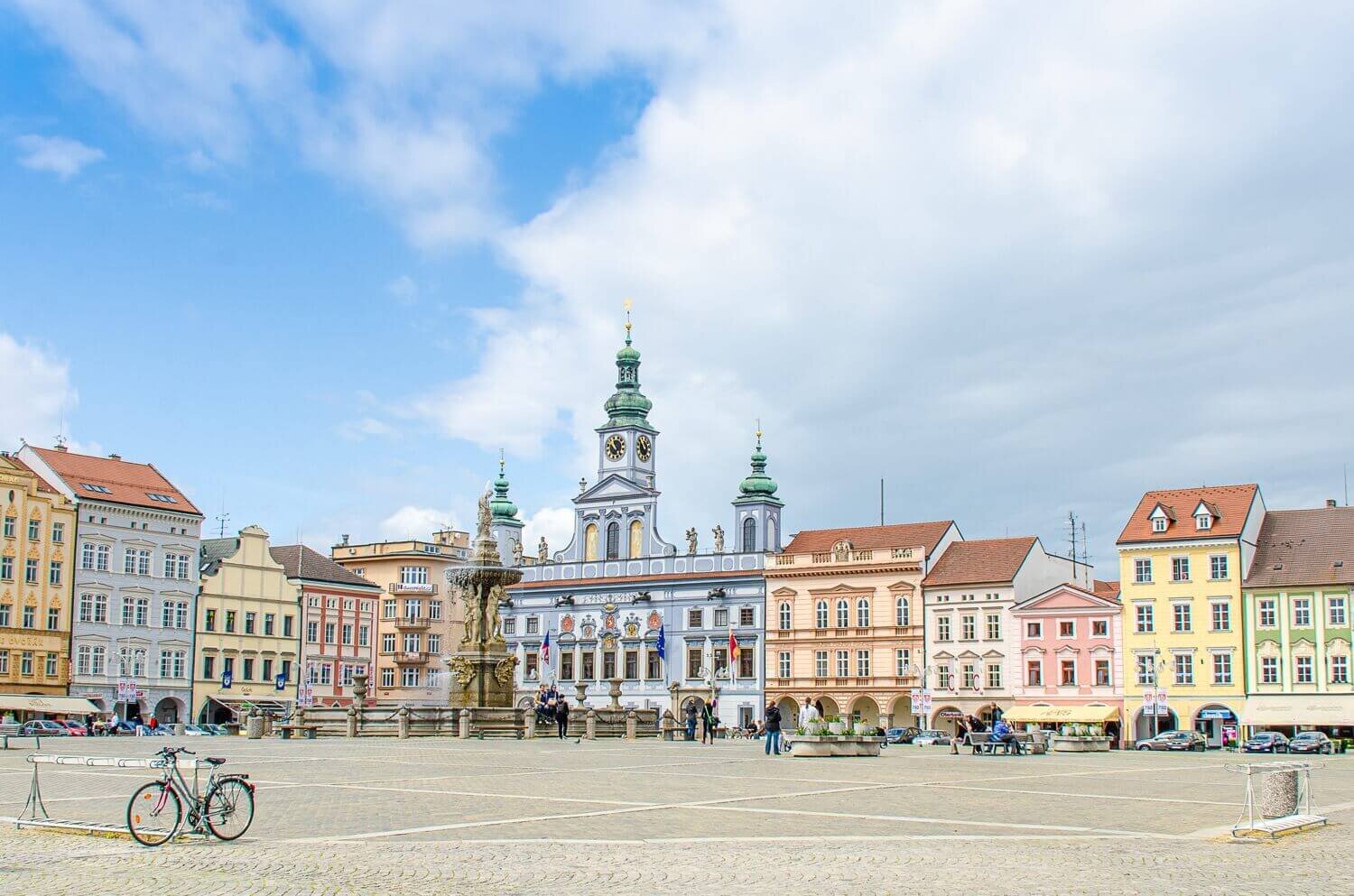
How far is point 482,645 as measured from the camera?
53.8 m

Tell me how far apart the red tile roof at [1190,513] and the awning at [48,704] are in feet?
167

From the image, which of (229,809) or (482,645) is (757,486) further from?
(229,809)

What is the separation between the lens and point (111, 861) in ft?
Answer: 44.6

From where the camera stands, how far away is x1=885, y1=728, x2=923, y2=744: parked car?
2744 inches

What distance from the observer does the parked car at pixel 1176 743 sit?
61188 mm

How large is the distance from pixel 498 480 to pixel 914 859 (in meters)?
93.1

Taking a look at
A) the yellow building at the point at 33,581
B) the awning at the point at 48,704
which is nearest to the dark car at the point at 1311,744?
the awning at the point at 48,704

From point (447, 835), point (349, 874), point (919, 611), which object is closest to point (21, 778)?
point (447, 835)

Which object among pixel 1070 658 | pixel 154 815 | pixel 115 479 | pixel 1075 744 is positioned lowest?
pixel 1075 744

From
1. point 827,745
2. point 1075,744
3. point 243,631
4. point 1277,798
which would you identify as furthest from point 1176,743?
point 243,631

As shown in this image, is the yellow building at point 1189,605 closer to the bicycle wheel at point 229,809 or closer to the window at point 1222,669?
the window at point 1222,669

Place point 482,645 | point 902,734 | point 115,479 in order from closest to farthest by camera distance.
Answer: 1. point 482,645
2. point 902,734
3. point 115,479

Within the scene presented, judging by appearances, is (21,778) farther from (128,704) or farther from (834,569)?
(834,569)

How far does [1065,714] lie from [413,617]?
1739 inches
